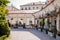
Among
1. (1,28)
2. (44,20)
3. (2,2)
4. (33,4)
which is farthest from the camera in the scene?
(33,4)

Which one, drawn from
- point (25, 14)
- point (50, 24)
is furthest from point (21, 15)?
point (50, 24)

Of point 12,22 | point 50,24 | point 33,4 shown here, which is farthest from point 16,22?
point 33,4

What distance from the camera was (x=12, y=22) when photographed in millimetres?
58500

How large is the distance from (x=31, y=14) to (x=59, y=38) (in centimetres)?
4164

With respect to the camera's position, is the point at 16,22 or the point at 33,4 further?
the point at 33,4

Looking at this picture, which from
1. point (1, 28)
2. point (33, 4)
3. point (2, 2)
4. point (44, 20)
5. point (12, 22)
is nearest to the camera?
point (2, 2)

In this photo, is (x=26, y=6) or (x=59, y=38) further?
(x=26, y=6)

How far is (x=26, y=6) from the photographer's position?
318 ft

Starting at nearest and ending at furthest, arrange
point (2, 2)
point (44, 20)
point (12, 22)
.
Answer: point (2, 2)
point (44, 20)
point (12, 22)

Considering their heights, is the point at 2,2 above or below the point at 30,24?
above

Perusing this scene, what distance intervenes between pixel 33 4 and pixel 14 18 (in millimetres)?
36060

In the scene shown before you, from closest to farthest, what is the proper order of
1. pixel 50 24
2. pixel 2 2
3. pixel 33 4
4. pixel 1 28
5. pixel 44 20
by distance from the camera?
pixel 2 2 < pixel 1 28 < pixel 50 24 < pixel 44 20 < pixel 33 4

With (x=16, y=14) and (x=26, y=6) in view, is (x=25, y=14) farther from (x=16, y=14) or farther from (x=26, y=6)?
(x=26, y=6)

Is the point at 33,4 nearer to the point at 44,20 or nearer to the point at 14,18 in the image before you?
the point at 14,18
